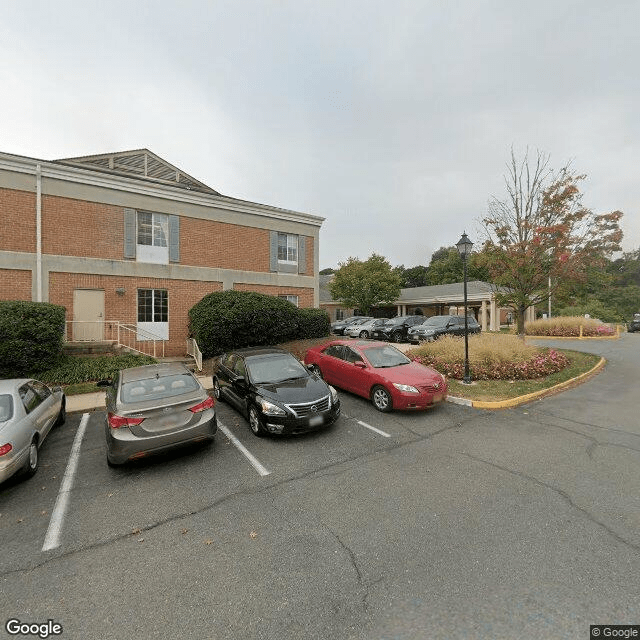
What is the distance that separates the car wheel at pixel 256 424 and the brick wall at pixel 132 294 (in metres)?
9.42

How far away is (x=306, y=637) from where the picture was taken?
89.2 inches

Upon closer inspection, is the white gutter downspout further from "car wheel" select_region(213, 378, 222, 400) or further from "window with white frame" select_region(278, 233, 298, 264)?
"window with white frame" select_region(278, 233, 298, 264)

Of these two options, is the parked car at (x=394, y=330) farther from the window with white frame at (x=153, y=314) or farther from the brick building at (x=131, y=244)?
the window with white frame at (x=153, y=314)

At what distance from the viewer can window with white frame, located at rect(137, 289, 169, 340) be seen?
1372 cm

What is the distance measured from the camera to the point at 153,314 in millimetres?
13969

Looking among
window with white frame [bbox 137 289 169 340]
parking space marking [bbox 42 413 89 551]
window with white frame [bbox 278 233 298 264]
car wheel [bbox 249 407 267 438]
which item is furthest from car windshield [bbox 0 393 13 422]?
window with white frame [bbox 278 233 298 264]

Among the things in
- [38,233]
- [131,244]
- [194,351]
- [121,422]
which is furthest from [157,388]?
A: [38,233]

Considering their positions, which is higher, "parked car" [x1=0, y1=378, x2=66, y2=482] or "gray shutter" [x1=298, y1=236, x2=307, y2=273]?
"gray shutter" [x1=298, y1=236, x2=307, y2=273]

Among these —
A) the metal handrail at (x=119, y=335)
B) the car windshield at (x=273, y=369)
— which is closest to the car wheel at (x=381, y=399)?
the car windshield at (x=273, y=369)

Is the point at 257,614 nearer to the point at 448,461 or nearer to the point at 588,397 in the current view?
the point at 448,461

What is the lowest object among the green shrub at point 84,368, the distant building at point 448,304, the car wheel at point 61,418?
the car wheel at point 61,418

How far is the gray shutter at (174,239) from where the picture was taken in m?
14.3

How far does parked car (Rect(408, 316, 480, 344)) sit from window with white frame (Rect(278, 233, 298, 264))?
8.35m

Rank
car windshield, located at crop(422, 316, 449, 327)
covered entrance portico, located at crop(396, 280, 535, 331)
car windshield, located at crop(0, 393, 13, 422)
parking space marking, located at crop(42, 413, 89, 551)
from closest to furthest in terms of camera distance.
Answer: parking space marking, located at crop(42, 413, 89, 551) < car windshield, located at crop(0, 393, 13, 422) < car windshield, located at crop(422, 316, 449, 327) < covered entrance portico, located at crop(396, 280, 535, 331)
